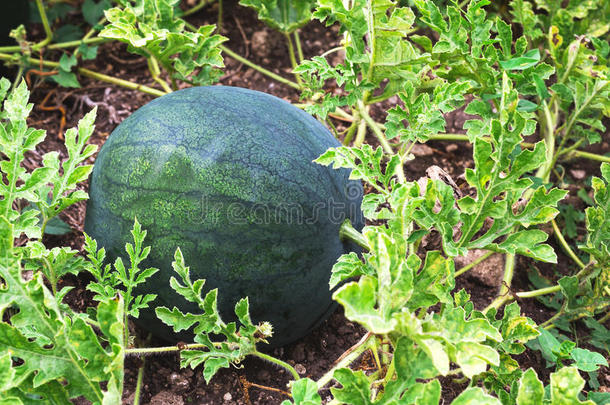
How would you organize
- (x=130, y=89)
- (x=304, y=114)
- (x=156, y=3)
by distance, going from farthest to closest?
(x=130, y=89), (x=156, y=3), (x=304, y=114)

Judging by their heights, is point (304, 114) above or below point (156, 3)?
below

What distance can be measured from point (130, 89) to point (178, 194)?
1.61 m

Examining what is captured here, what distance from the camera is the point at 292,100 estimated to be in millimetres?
3326

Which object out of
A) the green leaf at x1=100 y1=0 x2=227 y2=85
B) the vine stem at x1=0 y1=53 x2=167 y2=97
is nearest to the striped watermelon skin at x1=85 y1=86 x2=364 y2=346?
the green leaf at x1=100 y1=0 x2=227 y2=85

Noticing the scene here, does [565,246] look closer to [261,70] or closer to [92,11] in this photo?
[261,70]

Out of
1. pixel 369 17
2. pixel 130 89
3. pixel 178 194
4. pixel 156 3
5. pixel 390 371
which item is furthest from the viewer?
pixel 130 89

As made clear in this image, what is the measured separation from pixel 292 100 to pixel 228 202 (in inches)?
57.4

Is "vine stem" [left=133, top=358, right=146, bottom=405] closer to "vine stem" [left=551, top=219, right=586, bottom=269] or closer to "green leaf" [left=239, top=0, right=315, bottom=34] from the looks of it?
"green leaf" [left=239, top=0, right=315, bottom=34]

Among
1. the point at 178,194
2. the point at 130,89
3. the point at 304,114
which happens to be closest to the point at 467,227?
the point at 304,114

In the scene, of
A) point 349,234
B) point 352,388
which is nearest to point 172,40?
point 349,234

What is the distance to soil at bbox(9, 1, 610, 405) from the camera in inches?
88.6

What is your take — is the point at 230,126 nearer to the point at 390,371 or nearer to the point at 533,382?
the point at 390,371

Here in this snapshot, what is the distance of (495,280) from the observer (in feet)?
8.95

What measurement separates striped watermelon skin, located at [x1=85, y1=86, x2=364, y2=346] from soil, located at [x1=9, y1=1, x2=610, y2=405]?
0.70 feet
